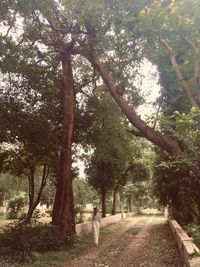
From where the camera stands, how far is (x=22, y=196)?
46969 millimetres

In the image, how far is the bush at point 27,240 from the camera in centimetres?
1272

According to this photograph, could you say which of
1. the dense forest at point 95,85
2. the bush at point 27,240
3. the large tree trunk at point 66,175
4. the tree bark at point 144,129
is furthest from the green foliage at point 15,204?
the tree bark at point 144,129

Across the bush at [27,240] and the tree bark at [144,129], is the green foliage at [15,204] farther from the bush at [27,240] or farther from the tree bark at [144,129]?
the tree bark at [144,129]

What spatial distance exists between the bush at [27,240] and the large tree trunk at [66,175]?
112cm

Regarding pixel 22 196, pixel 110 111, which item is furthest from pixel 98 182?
pixel 22 196

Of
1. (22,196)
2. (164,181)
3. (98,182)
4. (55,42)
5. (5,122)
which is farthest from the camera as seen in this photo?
(22,196)

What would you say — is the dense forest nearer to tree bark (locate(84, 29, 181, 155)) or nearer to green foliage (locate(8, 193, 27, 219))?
tree bark (locate(84, 29, 181, 155))

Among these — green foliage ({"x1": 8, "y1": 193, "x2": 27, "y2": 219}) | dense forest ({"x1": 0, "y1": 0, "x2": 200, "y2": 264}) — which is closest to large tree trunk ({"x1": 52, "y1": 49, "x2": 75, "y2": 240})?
dense forest ({"x1": 0, "y1": 0, "x2": 200, "y2": 264})

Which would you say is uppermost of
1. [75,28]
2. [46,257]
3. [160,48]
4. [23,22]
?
[23,22]

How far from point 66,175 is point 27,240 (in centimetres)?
523

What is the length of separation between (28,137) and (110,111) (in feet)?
27.1

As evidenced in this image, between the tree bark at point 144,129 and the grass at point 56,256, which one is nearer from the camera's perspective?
the grass at point 56,256

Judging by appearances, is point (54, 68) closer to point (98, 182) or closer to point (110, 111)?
point (110, 111)

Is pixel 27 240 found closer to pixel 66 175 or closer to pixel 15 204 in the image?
pixel 66 175
